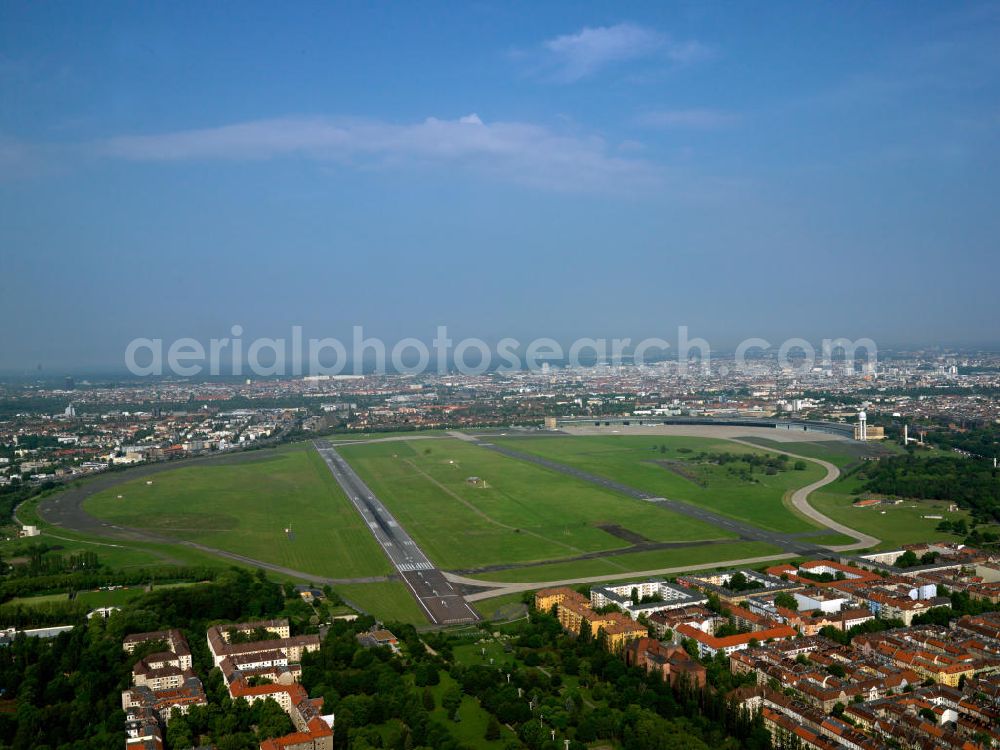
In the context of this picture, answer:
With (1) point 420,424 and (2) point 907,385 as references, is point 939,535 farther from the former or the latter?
(2) point 907,385

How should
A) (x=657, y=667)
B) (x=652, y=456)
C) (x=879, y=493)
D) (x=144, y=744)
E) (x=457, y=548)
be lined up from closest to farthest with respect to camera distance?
(x=144, y=744) < (x=657, y=667) < (x=457, y=548) < (x=879, y=493) < (x=652, y=456)

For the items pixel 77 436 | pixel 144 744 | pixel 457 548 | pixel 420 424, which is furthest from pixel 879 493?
pixel 77 436

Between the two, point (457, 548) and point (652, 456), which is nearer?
point (457, 548)

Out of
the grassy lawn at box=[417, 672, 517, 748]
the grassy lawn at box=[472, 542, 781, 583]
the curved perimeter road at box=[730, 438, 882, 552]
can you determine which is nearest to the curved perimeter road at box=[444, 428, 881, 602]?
the curved perimeter road at box=[730, 438, 882, 552]

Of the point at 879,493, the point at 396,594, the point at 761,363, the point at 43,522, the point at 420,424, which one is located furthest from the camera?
the point at 761,363

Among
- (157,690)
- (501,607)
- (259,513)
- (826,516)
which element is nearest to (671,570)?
(501,607)

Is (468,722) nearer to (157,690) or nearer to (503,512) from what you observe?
(157,690)
